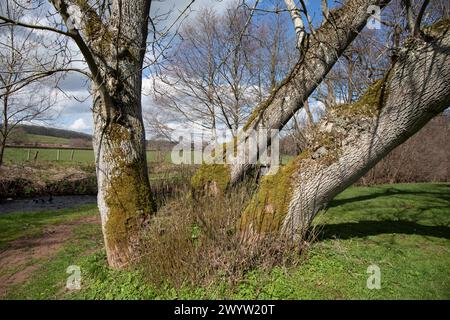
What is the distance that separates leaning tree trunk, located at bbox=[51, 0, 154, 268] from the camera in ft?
13.0

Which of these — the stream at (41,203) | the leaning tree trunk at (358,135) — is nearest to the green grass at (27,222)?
the stream at (41,203)

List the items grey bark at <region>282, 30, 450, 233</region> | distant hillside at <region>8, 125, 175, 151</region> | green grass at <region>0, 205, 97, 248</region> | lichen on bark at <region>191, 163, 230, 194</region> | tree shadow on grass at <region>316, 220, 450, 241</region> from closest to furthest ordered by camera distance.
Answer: grey bark at <region>282, 30, 450, 233</region>
tree shadow on grass at <region>316, 220, 450, 241</region>
lichen on bark at <region>191, 163, 230, 194</region>
green grass at <region>0, 205, 97, 248</region>
distant hillside at <region>8, 125, 175, 151</region>

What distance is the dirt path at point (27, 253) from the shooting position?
439cm

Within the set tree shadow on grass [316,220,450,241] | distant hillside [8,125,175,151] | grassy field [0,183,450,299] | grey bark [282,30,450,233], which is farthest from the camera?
distant hillside [8,125,175,151]

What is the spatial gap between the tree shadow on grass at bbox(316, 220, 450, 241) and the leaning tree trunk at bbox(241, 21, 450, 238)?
1.46m

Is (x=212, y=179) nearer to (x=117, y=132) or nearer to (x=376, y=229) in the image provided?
(x=117, y=132)

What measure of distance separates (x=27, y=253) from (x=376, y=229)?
22.0ft

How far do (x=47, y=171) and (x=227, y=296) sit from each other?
16.5 metres

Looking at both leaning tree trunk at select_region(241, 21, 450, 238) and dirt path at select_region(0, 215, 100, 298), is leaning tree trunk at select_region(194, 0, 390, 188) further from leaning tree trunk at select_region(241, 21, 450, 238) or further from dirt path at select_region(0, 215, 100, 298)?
dirt path at select_region(0, 215, 100, 298)

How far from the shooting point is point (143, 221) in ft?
13.5

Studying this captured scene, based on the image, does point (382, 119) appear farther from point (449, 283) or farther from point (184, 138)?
point (184, 138)

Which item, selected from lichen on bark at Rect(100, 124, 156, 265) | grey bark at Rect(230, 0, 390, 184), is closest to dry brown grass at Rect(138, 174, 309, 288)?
lichen on bark at Rect(100, 124, 156, 265)
